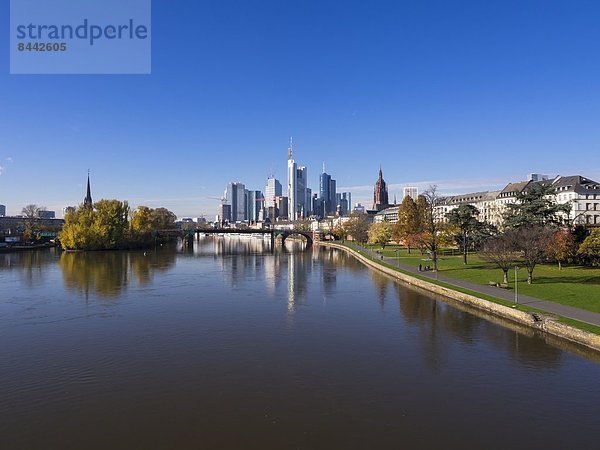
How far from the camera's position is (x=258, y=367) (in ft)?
63.5

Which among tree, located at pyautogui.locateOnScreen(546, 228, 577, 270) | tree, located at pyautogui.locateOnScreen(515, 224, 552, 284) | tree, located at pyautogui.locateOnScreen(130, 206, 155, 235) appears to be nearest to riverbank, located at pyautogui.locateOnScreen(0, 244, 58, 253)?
tree, located at pyautogui.locateOnScreen(130, 206, 155, 235)

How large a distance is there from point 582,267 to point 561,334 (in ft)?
85.7

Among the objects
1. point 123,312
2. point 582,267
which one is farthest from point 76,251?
point 582,267

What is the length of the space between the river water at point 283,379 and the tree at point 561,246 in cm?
1692

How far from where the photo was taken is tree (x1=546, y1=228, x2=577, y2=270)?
4278cm

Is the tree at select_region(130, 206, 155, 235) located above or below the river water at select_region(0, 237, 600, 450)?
above

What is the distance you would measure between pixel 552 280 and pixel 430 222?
22255mm

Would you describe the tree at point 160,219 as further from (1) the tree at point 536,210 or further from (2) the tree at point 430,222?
(1) the tree at point 536,210

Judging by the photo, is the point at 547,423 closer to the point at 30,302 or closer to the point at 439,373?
the point at 439,373

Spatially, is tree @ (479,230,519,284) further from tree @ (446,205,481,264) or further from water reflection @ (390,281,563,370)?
tree @ (446,205,481,264)

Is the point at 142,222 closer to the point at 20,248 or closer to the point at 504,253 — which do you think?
the point at 20,248

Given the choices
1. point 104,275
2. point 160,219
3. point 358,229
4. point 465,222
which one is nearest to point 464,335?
point 465,222

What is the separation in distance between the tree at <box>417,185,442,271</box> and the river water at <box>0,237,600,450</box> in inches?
731

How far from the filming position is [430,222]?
58438 mm
